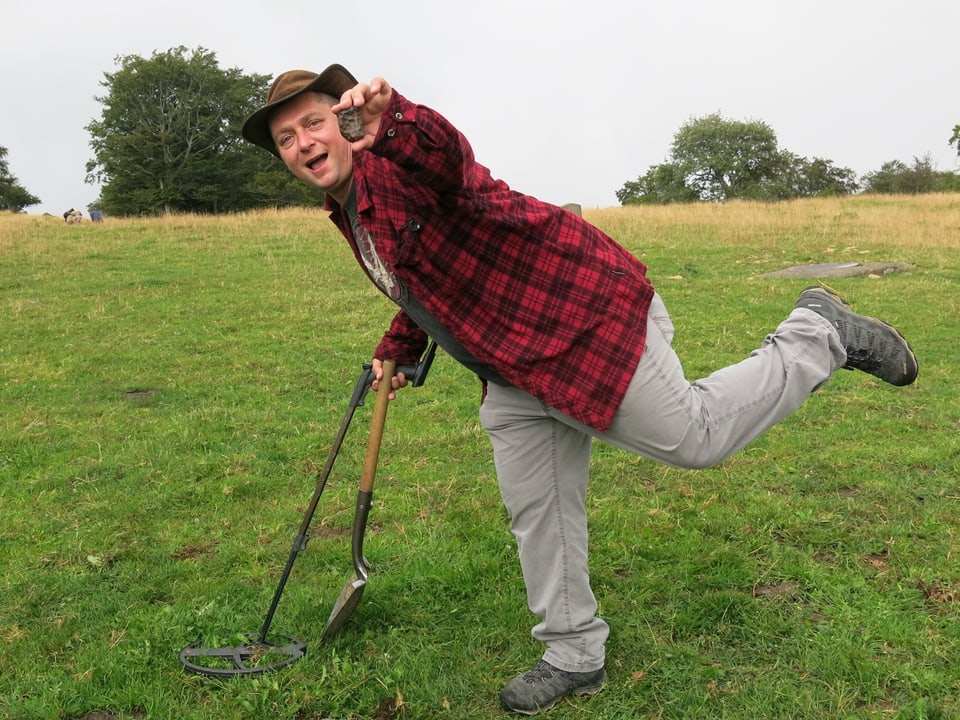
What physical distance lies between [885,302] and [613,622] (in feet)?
31.9

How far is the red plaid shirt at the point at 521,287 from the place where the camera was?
8.52 feet

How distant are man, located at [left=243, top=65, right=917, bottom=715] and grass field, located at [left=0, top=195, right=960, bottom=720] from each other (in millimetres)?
550

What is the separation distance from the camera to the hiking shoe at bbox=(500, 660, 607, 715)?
3.01m

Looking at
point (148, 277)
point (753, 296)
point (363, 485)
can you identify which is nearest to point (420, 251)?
point (363, 485)

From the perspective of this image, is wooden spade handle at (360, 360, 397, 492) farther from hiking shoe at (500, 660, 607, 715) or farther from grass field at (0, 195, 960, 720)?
hiking shoe at (500, 660, 607, 715)

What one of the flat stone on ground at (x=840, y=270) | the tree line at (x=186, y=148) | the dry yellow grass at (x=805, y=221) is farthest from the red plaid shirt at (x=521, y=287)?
the tree line at (x=186, y=148)

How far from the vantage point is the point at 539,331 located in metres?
2.71

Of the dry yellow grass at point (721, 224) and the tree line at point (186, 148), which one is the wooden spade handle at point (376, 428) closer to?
the dry yellow grass at point (721, 224)

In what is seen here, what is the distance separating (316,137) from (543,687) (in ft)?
7.21

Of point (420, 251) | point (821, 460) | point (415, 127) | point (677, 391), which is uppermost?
point (415, 127)

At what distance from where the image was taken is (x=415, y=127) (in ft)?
7.57

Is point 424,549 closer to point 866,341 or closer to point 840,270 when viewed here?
point 866,341

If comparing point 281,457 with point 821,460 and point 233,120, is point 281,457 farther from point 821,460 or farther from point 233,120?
point 233,120

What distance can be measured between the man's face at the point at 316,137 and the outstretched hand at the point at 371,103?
1.84ft
